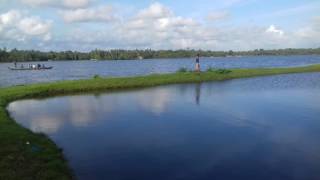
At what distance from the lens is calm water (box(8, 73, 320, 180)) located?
40.2 ft

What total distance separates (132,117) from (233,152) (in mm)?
8736

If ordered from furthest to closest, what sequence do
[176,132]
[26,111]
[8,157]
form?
[26,111], [176,132], [8,157]

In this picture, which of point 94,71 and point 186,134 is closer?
point 186,134

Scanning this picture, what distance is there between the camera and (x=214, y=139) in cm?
1606

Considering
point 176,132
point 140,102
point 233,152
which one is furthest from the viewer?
point 140,102

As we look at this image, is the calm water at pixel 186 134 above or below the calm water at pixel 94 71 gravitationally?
below

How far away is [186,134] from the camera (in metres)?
17.1

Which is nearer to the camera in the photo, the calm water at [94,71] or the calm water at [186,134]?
the calm water at [186,134]

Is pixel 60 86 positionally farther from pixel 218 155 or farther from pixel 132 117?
pixel 218 155

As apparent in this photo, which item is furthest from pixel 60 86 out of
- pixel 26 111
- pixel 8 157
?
pixel 8 157

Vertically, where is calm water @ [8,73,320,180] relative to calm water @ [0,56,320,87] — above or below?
below

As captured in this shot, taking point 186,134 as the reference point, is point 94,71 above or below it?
above

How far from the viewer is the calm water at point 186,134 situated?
40.2 ft

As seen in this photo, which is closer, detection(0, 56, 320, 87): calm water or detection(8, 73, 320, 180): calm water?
detection(8, 73, 320, 180): calm water
